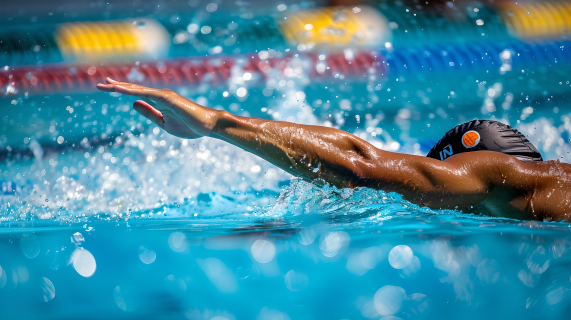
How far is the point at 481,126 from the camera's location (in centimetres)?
173

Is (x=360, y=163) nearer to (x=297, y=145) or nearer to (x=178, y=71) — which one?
(x=297, y=145)

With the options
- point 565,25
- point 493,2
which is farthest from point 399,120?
point 565,25

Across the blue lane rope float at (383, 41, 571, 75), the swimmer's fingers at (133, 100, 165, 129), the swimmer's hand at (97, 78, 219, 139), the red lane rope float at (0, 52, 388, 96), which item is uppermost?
the swimmer's hand at (97, 78, 219, 139)

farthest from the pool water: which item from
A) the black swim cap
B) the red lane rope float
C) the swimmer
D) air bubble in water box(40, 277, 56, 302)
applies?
the red lane rope float

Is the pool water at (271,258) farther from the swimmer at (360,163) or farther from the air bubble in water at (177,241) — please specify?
the swimmer at (360,163)

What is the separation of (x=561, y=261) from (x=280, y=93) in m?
2.84

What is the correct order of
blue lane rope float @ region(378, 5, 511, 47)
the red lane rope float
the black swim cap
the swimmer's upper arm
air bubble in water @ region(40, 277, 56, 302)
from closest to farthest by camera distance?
air bubble in water @ region(40, 277, 56, 302) < the swimmer's upper arm < the black swim cap < the red lane rope float < blue lane rope float @ region(378, 5, 511, 47)

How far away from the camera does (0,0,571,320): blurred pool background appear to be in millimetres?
1161

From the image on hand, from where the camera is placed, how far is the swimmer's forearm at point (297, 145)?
131 cm

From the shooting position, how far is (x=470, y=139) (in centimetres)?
172

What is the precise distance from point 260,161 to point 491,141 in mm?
1692

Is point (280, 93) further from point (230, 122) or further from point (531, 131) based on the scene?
point (230, 122)

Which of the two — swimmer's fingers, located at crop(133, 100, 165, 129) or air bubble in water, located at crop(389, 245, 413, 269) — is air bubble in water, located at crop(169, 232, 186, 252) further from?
air bubble in water, located at crop(389, 245, 413, 269)

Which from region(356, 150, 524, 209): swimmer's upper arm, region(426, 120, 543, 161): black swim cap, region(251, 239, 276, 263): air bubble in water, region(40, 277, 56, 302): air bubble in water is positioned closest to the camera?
region(40, 277, 56, 302): air bubble in water
